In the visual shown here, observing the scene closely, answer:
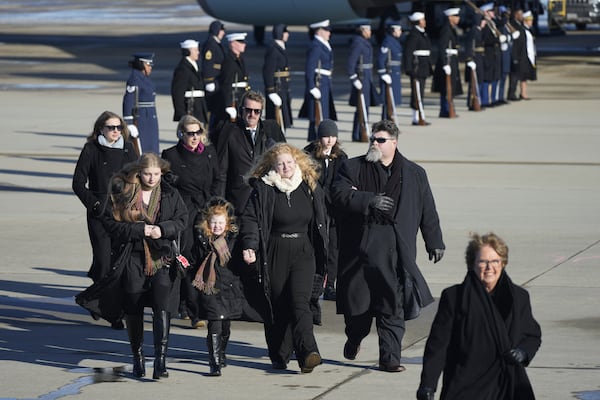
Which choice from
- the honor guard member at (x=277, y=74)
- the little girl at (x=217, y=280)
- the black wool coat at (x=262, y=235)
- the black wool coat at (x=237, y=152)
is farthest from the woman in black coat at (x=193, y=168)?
the honor guard member at (x=277, y=74)

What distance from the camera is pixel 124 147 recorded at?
36.3 feet

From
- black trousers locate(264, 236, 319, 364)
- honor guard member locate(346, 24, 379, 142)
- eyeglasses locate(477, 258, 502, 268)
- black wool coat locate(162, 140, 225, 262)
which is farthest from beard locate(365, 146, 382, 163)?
honor guard member locate(346, 24, 379, 142)

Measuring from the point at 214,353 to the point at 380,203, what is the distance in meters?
1.43

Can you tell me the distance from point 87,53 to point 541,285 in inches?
1240

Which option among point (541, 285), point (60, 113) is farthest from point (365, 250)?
point (60, 113)

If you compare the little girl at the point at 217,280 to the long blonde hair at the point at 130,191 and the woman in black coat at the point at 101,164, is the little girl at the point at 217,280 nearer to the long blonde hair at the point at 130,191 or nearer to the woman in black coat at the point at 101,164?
the long blonde hair at the point at 130,191

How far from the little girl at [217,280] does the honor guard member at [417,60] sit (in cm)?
1491

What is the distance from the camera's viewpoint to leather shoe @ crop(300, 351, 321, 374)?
8984 mm

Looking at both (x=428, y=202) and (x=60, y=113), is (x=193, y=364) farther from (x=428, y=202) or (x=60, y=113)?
(x=60, y=113)

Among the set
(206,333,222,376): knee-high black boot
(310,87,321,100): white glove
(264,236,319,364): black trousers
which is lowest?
(310,87,321,100): white glove

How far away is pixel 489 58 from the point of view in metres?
26.7

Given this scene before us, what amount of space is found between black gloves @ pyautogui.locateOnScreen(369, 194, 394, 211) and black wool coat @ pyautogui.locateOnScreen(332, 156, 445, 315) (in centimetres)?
6

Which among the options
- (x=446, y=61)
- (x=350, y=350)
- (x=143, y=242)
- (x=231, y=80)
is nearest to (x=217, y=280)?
(x=143, y=242)

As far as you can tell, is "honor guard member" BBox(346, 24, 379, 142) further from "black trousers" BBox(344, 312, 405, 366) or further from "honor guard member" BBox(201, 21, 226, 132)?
"black trousers" BBox(344, 312, 405, 366)
